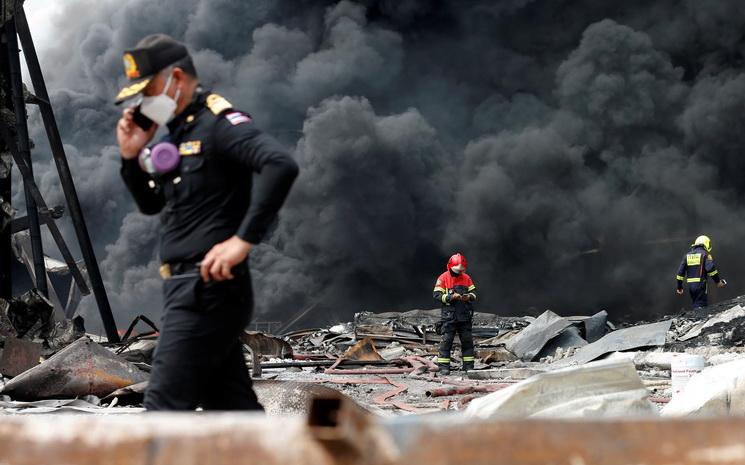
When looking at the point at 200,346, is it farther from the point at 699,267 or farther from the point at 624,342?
the point at 699,267

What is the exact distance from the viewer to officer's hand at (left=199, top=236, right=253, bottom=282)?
2.36m

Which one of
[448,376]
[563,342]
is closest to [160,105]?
[448,376]

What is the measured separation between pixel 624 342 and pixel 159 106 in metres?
8.88

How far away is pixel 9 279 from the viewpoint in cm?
1075

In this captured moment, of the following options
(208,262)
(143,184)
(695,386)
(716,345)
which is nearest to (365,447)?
(208,262)

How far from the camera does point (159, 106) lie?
2592mm

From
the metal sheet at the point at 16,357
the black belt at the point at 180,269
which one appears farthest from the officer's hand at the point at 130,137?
the metal sheet at the point at 16,357

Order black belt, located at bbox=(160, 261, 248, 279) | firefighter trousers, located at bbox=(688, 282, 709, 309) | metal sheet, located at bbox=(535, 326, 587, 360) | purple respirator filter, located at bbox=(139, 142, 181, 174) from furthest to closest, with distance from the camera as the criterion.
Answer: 1. firefighter trousers, located at bbox=(688, 282, 709, 309)
2. metal sheet, located at bbox=(535, 326, 587, 360)
3. purple respirator filter, located at bbox=(139, 142, 181, 174)
4. black belt, located at bbox=(160, 261, 248, 279)

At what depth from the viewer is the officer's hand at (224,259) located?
2361mm

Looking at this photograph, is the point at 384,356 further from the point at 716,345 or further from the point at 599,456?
the point at 599,456

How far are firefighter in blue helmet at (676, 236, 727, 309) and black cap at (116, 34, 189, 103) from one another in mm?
11860

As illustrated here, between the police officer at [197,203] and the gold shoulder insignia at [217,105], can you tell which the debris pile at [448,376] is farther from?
the gold shoulder insignia at [217,105]

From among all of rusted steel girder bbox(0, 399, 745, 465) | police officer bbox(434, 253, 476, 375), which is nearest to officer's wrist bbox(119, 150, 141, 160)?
rusted steel girder bbox(0, 399, 745, 465)

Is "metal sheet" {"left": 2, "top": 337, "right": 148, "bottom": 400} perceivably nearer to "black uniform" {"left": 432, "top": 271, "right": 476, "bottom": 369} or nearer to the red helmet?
"black uniform" {"left": 432, "top": 271, "right": 476, "bottom": 369}
